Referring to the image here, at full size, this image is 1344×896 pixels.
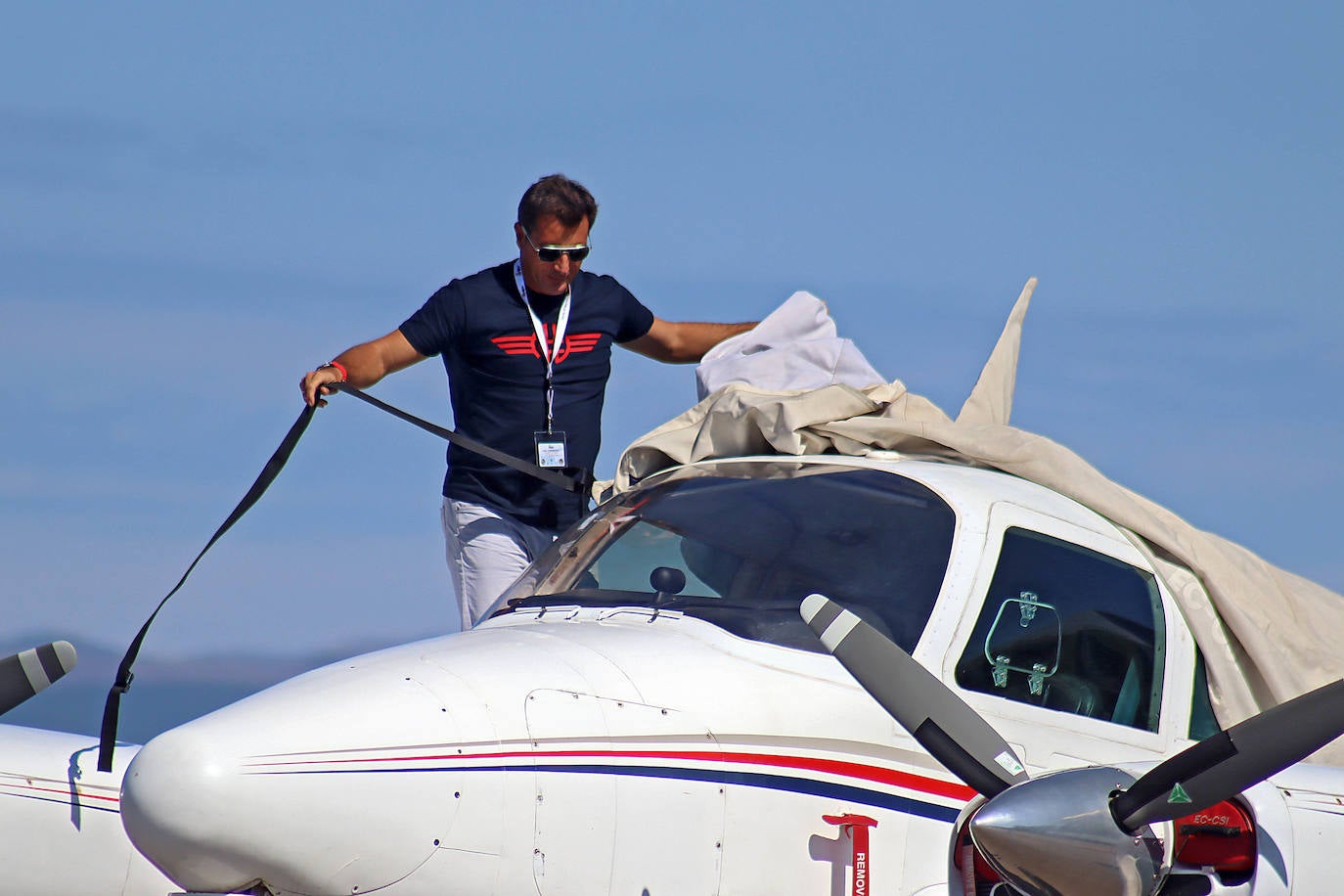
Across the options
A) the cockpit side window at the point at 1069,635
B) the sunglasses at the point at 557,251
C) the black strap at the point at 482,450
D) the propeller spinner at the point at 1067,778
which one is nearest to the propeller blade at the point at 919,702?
the propeller spinner at the point at 1067,778

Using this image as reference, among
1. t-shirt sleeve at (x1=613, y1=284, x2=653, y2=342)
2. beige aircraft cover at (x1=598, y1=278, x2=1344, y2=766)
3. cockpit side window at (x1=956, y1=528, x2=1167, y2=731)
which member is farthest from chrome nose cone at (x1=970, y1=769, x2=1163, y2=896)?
t-shirt sleeve at (x1=613, y1=284, x2=653, y2=342)

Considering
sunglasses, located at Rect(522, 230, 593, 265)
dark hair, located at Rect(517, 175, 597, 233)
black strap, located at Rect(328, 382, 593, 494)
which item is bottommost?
black strap, located at Rect(328, 382, 593, 494)

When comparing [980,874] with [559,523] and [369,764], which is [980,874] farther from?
[559,523]

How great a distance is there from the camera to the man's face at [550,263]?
8219mm

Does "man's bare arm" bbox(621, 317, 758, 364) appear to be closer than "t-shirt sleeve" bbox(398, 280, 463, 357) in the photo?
No

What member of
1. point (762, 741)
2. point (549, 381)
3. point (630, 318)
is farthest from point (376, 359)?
point (762, 741)

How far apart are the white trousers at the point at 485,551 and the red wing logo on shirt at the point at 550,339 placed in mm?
839

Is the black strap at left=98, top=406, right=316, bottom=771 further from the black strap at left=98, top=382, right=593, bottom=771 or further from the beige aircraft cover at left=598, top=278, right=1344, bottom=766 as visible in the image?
the beige aircraft cover at left=598, top=278, right=1344, bottom=766

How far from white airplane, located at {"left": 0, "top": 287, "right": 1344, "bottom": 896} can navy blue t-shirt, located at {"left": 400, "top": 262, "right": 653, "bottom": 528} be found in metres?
0.98

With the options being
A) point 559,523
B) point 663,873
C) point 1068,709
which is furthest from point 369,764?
point 559,523

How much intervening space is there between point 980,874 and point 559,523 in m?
3.40

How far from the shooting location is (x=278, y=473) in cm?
724

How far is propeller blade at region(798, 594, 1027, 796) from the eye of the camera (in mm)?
5332

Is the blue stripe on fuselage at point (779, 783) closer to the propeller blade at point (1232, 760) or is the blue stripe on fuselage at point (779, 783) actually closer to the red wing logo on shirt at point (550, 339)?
the propeller blade at point (1232, 760)
